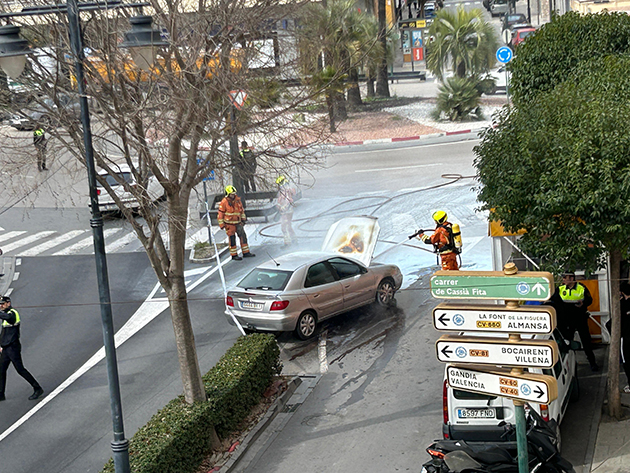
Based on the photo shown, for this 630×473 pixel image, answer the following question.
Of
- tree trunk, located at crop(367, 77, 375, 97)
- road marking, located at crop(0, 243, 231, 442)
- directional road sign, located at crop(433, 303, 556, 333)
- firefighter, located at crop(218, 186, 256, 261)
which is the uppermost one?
tree trunk, located at crop(367, 77, 375, 97)

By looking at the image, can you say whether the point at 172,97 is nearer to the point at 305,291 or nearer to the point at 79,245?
the point at 305,291

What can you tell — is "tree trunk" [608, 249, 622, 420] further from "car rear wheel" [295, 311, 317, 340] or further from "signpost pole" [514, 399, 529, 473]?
"car rear wheel" [295, 311, 317, 340]

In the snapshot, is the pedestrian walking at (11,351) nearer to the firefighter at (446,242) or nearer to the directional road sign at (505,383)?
the firefighter at (446,242)

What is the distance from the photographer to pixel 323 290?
14758mm

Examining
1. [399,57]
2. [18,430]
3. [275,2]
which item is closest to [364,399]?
[18,430]

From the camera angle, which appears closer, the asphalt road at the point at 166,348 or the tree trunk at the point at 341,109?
the asphalt road at the point at 166,348

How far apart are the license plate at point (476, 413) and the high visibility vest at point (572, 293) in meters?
3.57

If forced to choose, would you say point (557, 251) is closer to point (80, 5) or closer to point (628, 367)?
point (628, 367)

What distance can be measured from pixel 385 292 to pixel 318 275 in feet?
6.05

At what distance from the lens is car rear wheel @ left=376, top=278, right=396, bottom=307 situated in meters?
15.9

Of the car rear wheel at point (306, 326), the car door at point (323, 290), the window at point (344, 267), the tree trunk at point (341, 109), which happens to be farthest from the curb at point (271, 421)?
the tree trunk at point (341, 109)

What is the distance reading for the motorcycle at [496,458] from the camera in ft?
27.5

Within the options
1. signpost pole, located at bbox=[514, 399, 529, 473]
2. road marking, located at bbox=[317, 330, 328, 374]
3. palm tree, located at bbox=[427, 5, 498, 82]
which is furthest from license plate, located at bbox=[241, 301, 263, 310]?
palm tree, located at bbox=[427, 5, 498, 82]

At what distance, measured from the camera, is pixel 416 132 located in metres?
32.6
